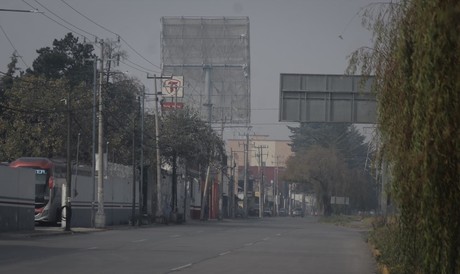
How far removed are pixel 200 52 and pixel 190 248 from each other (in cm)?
6206

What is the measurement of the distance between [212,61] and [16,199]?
52.3 m

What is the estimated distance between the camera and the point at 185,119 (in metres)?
77.2

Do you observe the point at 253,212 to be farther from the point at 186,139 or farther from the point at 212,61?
the point at 186,139

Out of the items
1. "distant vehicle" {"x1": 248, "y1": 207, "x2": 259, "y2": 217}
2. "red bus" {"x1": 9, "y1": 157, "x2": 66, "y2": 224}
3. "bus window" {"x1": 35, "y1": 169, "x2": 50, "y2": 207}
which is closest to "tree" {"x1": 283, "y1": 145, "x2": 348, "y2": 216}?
"distant vehicle" {"x1": 248, "y1": 207, "x2": 259, "y2": 217}

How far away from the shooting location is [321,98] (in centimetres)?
3600

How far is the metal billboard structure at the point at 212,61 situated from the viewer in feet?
299

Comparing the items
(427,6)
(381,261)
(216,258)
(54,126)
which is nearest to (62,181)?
(54,126)

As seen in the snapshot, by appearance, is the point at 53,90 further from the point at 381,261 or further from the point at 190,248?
the point at 381,261

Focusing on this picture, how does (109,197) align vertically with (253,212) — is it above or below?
above

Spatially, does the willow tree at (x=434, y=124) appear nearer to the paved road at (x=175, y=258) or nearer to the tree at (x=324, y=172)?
the paved road at (x=175, y=258)

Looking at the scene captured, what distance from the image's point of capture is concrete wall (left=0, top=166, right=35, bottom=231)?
40.8 metres

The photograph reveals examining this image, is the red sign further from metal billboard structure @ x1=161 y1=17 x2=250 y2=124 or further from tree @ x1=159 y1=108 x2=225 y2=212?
metal billboard structure @ x1=161 y1=17 x2=250 y2=124

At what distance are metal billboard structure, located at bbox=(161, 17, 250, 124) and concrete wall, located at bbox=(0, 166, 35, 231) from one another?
4623 cm

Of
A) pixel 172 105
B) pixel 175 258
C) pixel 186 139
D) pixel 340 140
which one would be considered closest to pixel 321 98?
pixel 175 258
